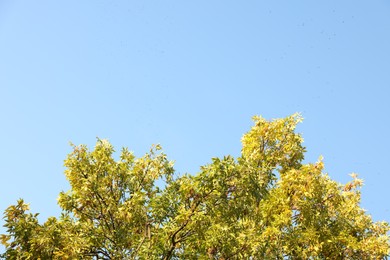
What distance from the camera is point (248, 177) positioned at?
1448 centimetres

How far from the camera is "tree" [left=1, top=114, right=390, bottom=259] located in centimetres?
1422

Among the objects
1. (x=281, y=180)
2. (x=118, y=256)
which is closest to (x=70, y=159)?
(x=118, y=256)

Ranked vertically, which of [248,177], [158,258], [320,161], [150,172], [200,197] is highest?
[320,161]

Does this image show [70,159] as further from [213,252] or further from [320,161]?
[320,161]

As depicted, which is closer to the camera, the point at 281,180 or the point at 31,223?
the point at 31,223

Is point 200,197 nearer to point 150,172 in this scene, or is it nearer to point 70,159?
point 150,172

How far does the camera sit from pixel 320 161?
21562 mm

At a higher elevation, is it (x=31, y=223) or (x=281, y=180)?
(x=281, y=180)

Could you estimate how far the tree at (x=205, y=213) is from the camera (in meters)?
14.2

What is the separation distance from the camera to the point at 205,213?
14.3 m

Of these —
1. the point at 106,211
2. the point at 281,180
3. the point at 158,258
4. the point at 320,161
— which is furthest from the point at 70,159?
the point at 320,161

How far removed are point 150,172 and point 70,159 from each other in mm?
3430

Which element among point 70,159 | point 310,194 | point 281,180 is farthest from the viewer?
point 281,180

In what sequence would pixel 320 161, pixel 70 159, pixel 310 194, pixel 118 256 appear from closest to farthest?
pixel 118 256 → pixel 70 159 → pixel 310 194 → pixel 320 161
